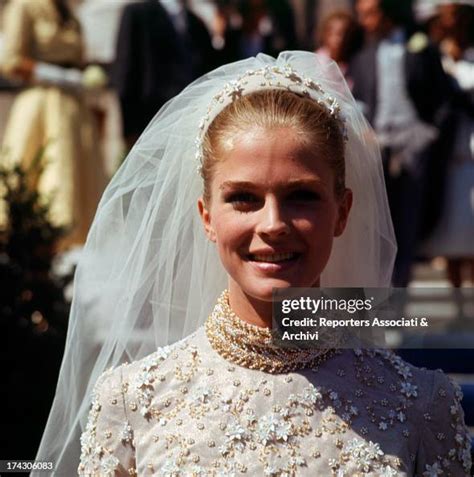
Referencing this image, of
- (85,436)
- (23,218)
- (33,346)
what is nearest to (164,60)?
(23,218)

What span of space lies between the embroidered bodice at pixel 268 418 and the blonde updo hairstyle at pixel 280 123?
0.34 metres

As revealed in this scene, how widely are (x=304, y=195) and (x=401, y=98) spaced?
4349mm

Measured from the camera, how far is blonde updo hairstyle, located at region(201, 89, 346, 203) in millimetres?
2740

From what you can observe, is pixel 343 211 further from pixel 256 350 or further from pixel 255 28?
pixel 255 28

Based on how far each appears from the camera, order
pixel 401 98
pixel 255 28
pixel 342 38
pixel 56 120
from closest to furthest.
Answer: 1. pixel 401 98
2. pixel 342 38
3. pixel 255 28
4. pixel 56 120

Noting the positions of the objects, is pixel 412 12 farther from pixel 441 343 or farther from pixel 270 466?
pixel 270 466

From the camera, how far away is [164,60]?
7586 mm

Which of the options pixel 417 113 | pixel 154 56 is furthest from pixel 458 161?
pixel 154 56

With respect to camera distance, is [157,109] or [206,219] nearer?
[206,219]

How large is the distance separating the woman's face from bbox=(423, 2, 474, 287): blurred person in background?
443 cm

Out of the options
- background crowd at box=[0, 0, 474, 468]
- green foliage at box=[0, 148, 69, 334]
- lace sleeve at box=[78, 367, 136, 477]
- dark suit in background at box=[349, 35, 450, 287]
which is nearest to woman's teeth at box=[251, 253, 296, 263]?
lace sleeve at box=[78, 367, 136, 477]

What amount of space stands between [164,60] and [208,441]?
5.05 m

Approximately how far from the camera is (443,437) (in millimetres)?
2773

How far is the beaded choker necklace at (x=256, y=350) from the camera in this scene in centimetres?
279
